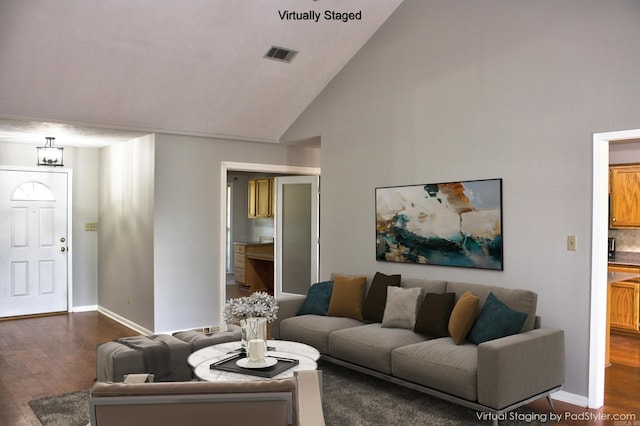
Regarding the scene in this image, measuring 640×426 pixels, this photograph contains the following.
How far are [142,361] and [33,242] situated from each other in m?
4.45

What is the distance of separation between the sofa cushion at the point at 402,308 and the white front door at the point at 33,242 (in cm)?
527

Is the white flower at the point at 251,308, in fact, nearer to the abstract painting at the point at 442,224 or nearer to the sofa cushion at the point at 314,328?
the sofa cushion at the point at 314,328

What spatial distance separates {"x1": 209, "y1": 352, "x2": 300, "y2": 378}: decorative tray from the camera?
321cm

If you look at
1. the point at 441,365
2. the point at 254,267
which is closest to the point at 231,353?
the point at 441,365

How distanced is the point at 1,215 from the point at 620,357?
25.4ft

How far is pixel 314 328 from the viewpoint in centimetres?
479

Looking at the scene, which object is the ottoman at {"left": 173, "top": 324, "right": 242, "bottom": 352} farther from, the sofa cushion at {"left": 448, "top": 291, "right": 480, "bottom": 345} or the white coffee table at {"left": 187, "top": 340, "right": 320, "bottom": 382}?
the sofa cushion at {"left": 448, "top": 291, "right": 480, "bottom": 345}

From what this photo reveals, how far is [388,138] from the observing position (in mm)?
5512

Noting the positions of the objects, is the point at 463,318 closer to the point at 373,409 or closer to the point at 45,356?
the point at 373,409

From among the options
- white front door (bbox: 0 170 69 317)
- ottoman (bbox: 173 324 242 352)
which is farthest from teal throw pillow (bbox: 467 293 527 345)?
white front door (bbox: 0 170 69 317)

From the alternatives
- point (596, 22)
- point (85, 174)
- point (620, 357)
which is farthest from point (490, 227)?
point (85, 174)

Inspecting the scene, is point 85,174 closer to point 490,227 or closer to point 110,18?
point 110,18

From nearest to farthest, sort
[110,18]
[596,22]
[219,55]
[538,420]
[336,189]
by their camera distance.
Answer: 1. [538,420]
2. [596,22]
3. [110,18]
4. [219,55]
5. [336,189]

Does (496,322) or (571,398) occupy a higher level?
(496,322)
